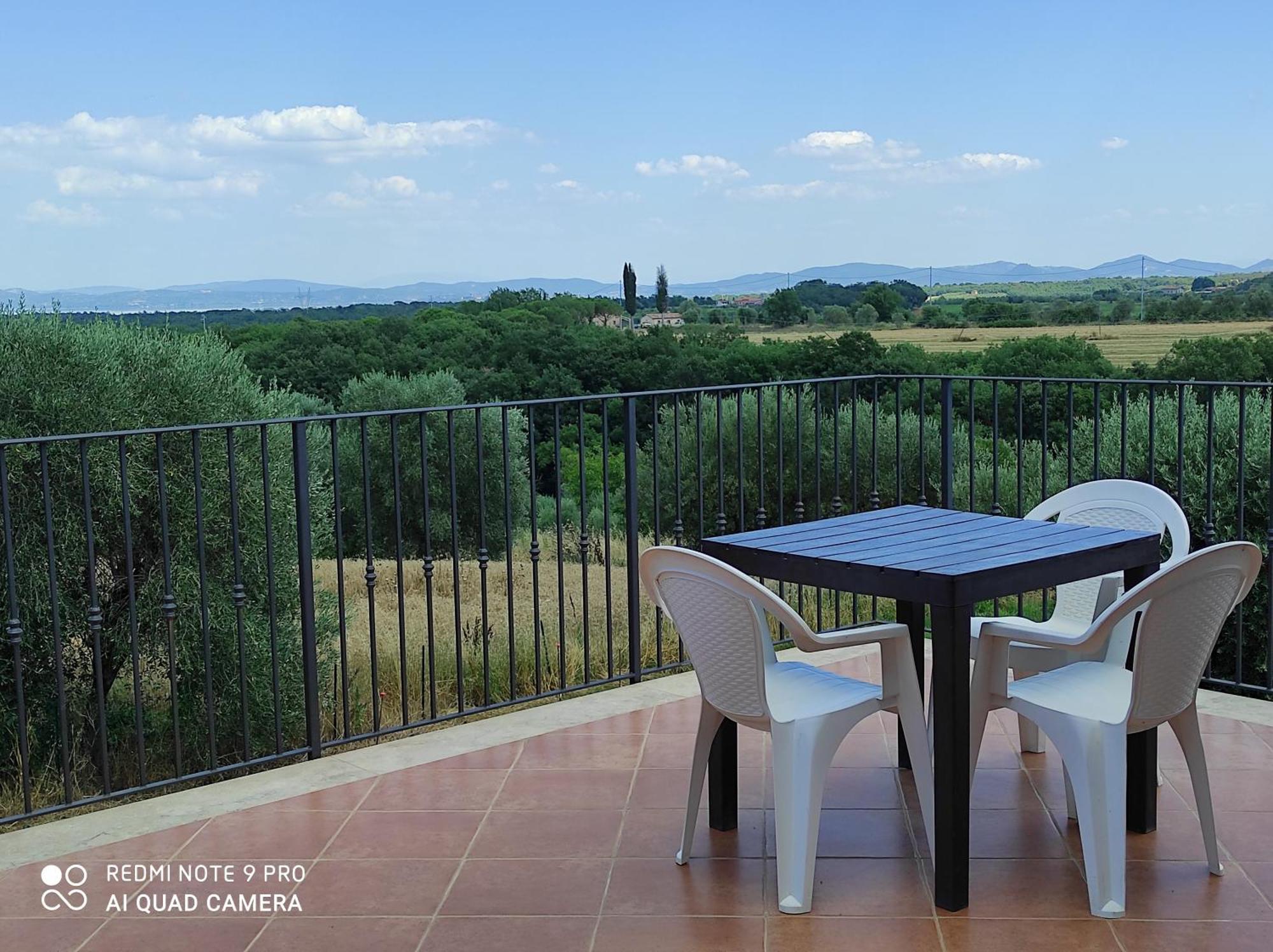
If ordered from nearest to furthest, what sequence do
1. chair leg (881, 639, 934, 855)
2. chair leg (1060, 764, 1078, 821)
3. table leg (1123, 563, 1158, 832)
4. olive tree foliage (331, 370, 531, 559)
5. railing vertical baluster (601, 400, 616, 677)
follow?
chair leg (881, 639, 934, 855)
table leg (1123, 563, 1158, 832)
chair leg (1060, 764, 1078, 821)
railing vertical baluster (601, 400, 616, 677)
olive tree foliage (331, 370, 531, 559)

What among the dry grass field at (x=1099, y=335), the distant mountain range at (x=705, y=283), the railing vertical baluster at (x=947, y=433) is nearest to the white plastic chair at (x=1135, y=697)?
the railing vertical baluster at (x=947, y=433)

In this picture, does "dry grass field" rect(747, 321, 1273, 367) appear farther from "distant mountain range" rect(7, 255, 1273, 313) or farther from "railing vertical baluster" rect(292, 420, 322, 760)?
"railing vertical baluster" rect(292, 420, 322, 760)

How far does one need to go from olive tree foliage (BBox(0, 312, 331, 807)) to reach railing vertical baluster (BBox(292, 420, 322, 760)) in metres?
3.15

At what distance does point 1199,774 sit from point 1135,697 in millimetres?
365

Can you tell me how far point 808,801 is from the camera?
8.95ft

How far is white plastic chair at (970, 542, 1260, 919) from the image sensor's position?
8.64 ft

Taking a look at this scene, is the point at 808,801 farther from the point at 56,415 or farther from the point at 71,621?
the point at 56,415

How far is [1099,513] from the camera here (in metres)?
3.60

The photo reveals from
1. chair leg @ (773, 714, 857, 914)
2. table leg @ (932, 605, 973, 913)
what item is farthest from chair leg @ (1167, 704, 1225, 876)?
chair leg @ (773, 714, 857, 914)

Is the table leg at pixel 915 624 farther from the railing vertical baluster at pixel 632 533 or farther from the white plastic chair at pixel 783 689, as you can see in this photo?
the railing vertical baluster at pixel 632 533

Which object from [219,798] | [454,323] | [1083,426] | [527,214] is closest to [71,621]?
[219,798]

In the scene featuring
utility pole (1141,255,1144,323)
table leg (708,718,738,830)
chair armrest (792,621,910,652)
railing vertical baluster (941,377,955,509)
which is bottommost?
table leg (708,718,738,830)

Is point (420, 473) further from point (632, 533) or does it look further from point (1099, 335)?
point (632, 533)

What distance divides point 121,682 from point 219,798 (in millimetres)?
5274
